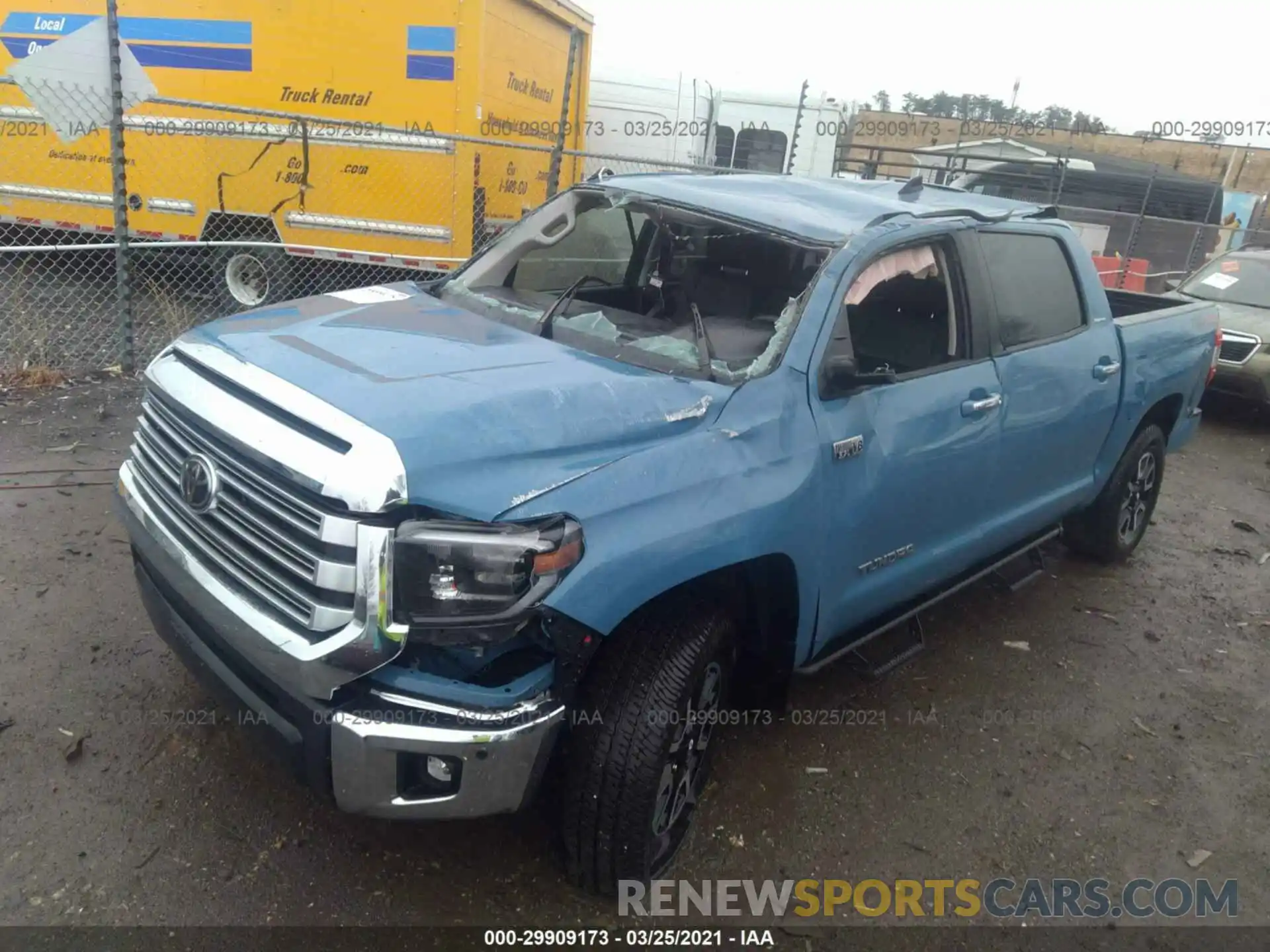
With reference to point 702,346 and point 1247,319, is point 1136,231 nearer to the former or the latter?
point 1247,319

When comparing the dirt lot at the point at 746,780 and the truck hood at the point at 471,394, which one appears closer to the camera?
the truck hood at the point at 471,394

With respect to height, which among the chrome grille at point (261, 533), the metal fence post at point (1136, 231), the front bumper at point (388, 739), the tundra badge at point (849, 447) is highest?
the metal fence post at point (1136, 231)

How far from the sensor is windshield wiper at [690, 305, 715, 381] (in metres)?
2.88

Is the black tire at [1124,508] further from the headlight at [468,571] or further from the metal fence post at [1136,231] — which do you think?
the metal fence post at [1136,231]

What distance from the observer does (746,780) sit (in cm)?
319

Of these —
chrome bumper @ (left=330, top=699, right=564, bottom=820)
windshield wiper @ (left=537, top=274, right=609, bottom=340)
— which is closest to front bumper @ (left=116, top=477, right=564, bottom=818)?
chrome bumper @ (left=330, top=699, right=564, bottom=820)

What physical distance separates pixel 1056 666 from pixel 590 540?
2921 mm

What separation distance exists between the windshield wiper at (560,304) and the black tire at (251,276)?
19.2 feet

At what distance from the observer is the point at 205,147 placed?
8.41m

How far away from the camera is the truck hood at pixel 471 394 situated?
2.17m

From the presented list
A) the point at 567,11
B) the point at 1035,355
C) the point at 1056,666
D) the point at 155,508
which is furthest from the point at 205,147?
the point at 1056,666

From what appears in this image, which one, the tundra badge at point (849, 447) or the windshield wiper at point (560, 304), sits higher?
the windshield wiper at point (560, 304)

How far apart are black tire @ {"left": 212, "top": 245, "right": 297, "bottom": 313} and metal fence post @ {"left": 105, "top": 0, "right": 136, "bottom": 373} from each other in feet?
7.24

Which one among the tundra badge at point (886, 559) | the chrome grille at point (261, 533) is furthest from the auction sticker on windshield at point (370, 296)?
the tundra badge at point (886, 559)
